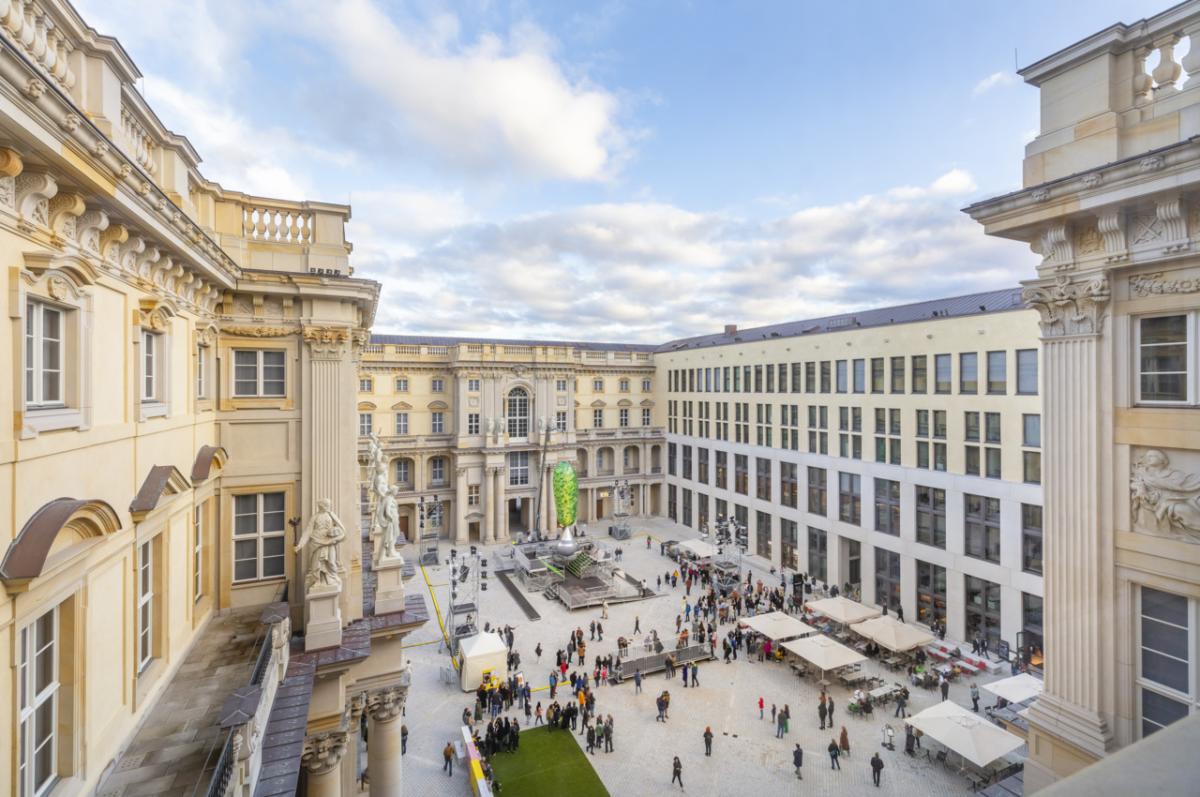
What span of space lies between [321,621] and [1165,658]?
1401 centimetres

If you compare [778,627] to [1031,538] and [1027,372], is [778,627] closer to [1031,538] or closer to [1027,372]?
[1031,538]

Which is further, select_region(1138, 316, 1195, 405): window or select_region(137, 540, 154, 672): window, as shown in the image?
select_region(137, 540, 154, 672): window

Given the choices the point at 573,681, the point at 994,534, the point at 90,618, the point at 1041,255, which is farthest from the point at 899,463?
the point at 90,618

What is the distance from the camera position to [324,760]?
12.1 meters

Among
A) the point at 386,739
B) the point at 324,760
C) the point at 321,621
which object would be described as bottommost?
the point at 386,739

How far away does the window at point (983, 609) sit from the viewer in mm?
27891

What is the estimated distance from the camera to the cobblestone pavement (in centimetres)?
1852

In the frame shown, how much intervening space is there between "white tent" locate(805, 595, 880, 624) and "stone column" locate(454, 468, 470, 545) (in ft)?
95.9

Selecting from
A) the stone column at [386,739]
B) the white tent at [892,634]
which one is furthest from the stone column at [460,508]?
the stone column at [386,739]

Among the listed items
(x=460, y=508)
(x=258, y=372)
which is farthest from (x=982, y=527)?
(x=460, y=508)

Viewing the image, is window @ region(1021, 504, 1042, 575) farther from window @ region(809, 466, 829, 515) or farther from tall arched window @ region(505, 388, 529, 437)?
tall arched window @ region(505, 388, 529, 437)

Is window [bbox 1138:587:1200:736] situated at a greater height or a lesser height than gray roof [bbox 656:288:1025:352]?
lesser

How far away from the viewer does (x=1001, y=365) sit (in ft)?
92.2

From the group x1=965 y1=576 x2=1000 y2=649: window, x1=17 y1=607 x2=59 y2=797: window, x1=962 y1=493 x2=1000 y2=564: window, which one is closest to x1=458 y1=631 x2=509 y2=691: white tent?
x1=17 y1=607 x2=59 y2=797: window
